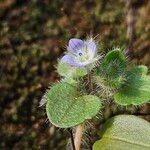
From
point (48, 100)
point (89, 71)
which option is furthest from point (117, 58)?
point (48, 100)

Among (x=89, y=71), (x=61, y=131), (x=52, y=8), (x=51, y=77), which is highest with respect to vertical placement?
(x=89, y=71)

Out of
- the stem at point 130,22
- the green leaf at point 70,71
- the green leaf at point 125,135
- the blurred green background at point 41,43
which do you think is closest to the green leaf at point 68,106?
the green leaf at point 70,71

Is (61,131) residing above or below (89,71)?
below

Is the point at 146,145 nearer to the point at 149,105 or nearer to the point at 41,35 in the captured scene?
the point at 149,105

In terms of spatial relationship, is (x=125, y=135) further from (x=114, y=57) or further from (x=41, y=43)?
(x=41, y=43)

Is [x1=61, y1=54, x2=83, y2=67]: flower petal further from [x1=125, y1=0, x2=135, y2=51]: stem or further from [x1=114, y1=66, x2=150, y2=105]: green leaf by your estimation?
[x1=125, y1=0, x2=135, y2=51]: stem

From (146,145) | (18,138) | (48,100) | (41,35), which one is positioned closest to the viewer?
(48,100)

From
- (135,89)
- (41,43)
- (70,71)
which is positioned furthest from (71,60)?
(41,43)
